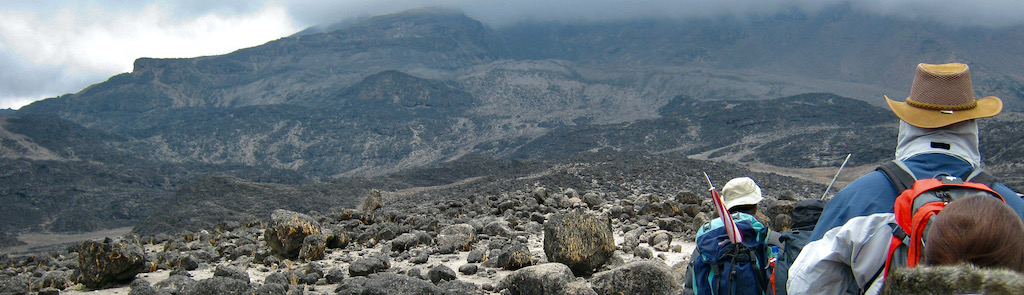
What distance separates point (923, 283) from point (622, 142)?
57.5 m

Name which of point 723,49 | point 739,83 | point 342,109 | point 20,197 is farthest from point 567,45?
point 20,197

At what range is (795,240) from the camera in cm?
242

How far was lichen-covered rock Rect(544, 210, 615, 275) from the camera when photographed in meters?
5.68

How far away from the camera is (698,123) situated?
60812 millimetres

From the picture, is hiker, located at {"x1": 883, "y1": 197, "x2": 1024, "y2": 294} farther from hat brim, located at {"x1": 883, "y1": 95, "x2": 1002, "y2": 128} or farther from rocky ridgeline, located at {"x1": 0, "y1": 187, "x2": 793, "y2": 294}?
rocky ridgeline, located at {"x1": 0, "y1": 187, "x2": 793, "y2": 294}

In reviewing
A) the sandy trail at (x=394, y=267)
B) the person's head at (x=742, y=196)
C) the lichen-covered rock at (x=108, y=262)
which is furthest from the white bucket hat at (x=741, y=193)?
the lichen-covered rock at (x=108, y=262)

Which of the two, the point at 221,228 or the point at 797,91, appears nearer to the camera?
the point at 221,228

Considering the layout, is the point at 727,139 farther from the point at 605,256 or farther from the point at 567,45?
the point at 567,45

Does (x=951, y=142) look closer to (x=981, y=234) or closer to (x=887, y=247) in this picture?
(x=887, y=247)

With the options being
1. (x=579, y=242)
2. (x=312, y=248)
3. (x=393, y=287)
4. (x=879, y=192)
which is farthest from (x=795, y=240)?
(x=312, y=248)

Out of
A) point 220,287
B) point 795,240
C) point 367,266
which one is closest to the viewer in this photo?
point 795,240

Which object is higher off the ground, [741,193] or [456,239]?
[741,193]

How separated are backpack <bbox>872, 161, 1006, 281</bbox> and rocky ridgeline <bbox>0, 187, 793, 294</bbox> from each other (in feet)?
8.88

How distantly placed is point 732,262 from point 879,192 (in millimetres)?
866
